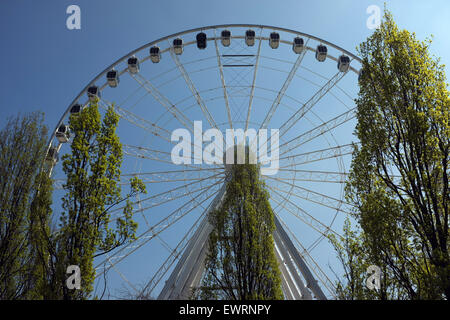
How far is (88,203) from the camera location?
9828 mm

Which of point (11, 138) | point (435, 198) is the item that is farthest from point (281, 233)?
point (11, 138)

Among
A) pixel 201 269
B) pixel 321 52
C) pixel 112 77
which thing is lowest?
pixel 201 269

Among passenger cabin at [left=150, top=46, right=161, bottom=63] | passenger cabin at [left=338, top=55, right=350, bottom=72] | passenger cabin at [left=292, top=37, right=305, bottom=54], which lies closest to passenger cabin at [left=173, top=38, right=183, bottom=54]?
passenger cabin at [left=150, top=46, right=161, bottom=63]

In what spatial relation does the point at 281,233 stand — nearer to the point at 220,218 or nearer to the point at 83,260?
the point at 220,218

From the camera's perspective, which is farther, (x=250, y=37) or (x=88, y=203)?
(x=250, y=37)

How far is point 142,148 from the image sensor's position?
18.5 m

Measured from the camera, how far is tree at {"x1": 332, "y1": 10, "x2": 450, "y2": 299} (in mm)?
9172

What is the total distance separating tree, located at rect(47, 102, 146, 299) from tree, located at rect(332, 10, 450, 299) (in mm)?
7049

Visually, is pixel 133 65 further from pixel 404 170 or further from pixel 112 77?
pixel 404 170

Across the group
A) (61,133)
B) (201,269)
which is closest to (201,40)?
(61,133)

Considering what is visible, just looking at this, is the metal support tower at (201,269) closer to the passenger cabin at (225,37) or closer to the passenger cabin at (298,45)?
the passenger cabin at (225,37)

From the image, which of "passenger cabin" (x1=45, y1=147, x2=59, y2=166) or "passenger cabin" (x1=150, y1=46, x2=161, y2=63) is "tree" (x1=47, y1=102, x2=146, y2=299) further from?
"passenger cabin" (x1=150, y1=46, x2=161, y2=63)

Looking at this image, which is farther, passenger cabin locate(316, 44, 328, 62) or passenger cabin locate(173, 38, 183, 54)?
passenger cabin locate(316, 44, 328, 62)

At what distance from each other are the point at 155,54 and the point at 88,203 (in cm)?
1229
